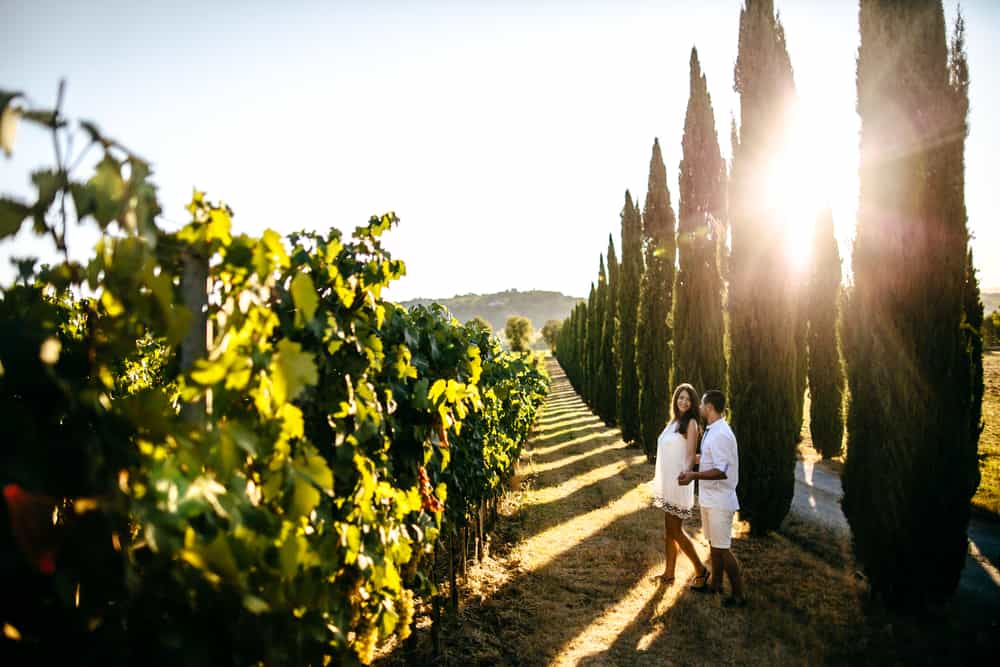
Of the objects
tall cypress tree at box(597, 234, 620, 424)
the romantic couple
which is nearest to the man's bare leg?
the romantic couple

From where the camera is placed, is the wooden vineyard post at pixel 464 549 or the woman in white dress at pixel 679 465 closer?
the woman in white dress at pixel 679 465

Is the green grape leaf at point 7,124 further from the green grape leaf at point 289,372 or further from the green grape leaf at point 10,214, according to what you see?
the green grape leaf at point 289,372

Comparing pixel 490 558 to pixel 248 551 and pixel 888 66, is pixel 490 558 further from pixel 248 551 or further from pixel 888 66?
pixel 888 66

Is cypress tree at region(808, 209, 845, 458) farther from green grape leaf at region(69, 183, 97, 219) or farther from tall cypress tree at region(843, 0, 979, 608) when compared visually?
green grape leaf at region(69, 183, 97, 219)

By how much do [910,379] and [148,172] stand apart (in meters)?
5.64

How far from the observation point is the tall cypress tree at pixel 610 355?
18.0 meters

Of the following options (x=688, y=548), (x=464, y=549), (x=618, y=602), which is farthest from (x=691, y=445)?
(x=464, y=549)

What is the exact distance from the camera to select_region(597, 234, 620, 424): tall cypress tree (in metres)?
18.0

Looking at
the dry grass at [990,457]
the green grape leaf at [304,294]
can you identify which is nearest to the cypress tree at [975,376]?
the dry grass at [990,457]

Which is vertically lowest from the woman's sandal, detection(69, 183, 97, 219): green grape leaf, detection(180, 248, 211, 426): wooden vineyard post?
the woman's sandal

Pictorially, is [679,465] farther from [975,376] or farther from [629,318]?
[629,318]

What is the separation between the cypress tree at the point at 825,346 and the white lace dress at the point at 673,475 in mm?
10372

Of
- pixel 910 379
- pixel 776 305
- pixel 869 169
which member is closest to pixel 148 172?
pixel 910 379

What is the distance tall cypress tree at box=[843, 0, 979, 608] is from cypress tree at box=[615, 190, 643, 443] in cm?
912
